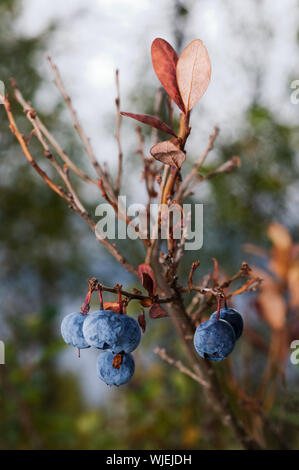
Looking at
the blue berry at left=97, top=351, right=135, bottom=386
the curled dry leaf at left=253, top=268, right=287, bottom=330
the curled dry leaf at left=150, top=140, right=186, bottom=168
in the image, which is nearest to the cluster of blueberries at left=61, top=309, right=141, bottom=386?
the blue berry at left=97, top=351, right=135, bottom=386

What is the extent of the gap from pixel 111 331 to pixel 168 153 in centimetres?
13

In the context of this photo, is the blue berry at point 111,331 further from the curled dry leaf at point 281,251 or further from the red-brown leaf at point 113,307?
the curled dry leaf at point 281,251

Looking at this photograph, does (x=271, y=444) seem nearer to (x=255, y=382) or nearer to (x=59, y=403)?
(x=255, y=382)

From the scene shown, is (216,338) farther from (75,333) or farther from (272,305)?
(272,305)

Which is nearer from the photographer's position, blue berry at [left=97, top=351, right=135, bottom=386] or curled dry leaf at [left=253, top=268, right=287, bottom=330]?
blue berry at [left=97, top=351, right=135, bottom=386]

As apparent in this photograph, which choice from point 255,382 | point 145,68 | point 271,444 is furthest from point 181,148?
point 255,382

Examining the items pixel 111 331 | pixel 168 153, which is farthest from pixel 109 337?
pixel 168 153

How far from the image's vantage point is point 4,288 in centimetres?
194

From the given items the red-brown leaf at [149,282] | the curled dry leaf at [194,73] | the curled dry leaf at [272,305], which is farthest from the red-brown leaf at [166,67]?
the curled dry leaf at [272,305]

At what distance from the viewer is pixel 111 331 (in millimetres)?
311

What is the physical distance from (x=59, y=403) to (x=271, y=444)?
5.24 feet

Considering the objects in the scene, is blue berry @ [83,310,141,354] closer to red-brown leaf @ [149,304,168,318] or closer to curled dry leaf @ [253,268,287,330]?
red-brown leaf @ [149,304,168,318]

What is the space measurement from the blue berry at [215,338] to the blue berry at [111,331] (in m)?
0.05

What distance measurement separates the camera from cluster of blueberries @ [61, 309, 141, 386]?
312 millimetres
